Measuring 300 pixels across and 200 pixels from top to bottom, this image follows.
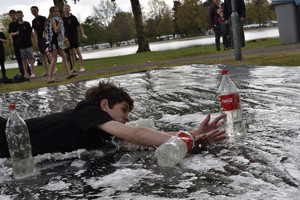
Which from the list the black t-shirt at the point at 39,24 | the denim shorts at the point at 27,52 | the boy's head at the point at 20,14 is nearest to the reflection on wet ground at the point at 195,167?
the black t-shirt at the point at 39,24

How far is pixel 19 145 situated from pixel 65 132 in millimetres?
386

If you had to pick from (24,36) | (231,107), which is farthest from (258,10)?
(231,107)

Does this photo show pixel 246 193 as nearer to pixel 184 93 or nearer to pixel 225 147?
pixel 225 147

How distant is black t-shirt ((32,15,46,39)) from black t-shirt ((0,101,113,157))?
39.0ft

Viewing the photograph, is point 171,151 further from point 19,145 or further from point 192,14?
point 192,14

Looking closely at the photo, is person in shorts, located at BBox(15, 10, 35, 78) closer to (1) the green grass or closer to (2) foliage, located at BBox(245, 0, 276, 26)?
(1) the green grass

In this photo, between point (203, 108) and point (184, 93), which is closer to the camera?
point (203, 108)

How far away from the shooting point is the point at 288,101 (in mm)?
5551

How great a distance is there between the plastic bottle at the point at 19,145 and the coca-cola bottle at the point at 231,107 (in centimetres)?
172

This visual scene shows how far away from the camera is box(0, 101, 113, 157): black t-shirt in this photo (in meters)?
Result: 3.73

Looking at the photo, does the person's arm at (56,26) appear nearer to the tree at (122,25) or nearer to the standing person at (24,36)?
the standing person at (24,36)

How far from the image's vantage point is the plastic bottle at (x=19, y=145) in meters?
3.74

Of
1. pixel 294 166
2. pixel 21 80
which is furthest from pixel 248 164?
pixel 21 80

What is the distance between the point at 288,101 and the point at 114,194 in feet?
10.8
